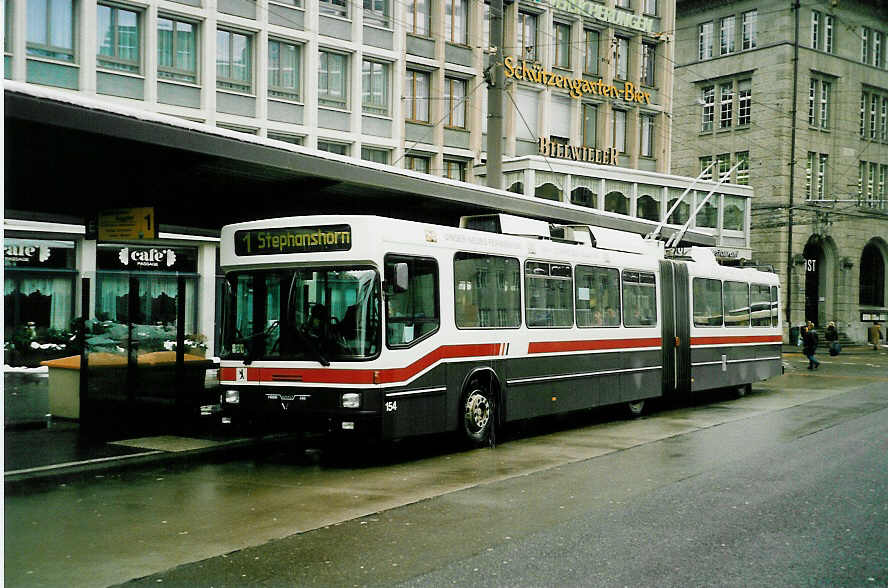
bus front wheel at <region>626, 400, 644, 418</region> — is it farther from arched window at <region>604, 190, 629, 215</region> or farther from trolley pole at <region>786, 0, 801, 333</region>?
trolley pole at <region>786, 0, 801, 333</region>

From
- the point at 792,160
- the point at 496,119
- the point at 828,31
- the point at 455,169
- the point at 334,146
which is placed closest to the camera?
the point at 496,119

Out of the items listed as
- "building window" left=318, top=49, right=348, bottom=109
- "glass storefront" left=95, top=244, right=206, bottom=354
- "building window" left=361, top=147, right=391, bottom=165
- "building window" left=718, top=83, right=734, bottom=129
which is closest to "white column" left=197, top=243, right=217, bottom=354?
"glass storefront" left=95, top=244, right=206, bottom=354

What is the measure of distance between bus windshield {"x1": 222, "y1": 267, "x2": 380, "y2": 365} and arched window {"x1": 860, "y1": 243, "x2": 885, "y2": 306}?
186 ft

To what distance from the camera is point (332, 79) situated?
36.2m

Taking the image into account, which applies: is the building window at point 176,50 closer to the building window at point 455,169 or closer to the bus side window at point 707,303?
the building window at point 455,169

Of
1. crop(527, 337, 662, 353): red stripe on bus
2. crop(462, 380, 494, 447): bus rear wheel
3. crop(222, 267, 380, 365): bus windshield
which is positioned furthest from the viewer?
crop(527, 337, 662, 353): red stripe on bus

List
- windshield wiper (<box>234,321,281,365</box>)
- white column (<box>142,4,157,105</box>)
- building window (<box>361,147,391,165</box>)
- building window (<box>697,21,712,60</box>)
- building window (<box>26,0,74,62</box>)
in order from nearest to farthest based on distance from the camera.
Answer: windshield wiper (<box>234,321,281,365</box>) → building window (<box>26,0,74,62</box>) → white column (<box>142,4,157,105</box>) → building window (<box>361,147,391,165</box>) → building window (<box>697,21,712,60</box>)

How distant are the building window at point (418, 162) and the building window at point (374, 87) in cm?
211

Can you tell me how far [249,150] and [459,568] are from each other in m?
7.17

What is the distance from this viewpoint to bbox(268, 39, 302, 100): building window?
113ft

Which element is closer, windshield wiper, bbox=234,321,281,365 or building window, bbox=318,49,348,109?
windshield wiper, bbox=234,321,281,365

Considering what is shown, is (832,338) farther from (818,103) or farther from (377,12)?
(377,12)

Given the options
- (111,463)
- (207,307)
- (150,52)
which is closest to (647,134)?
(150,52)

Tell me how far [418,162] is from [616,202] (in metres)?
10.1
